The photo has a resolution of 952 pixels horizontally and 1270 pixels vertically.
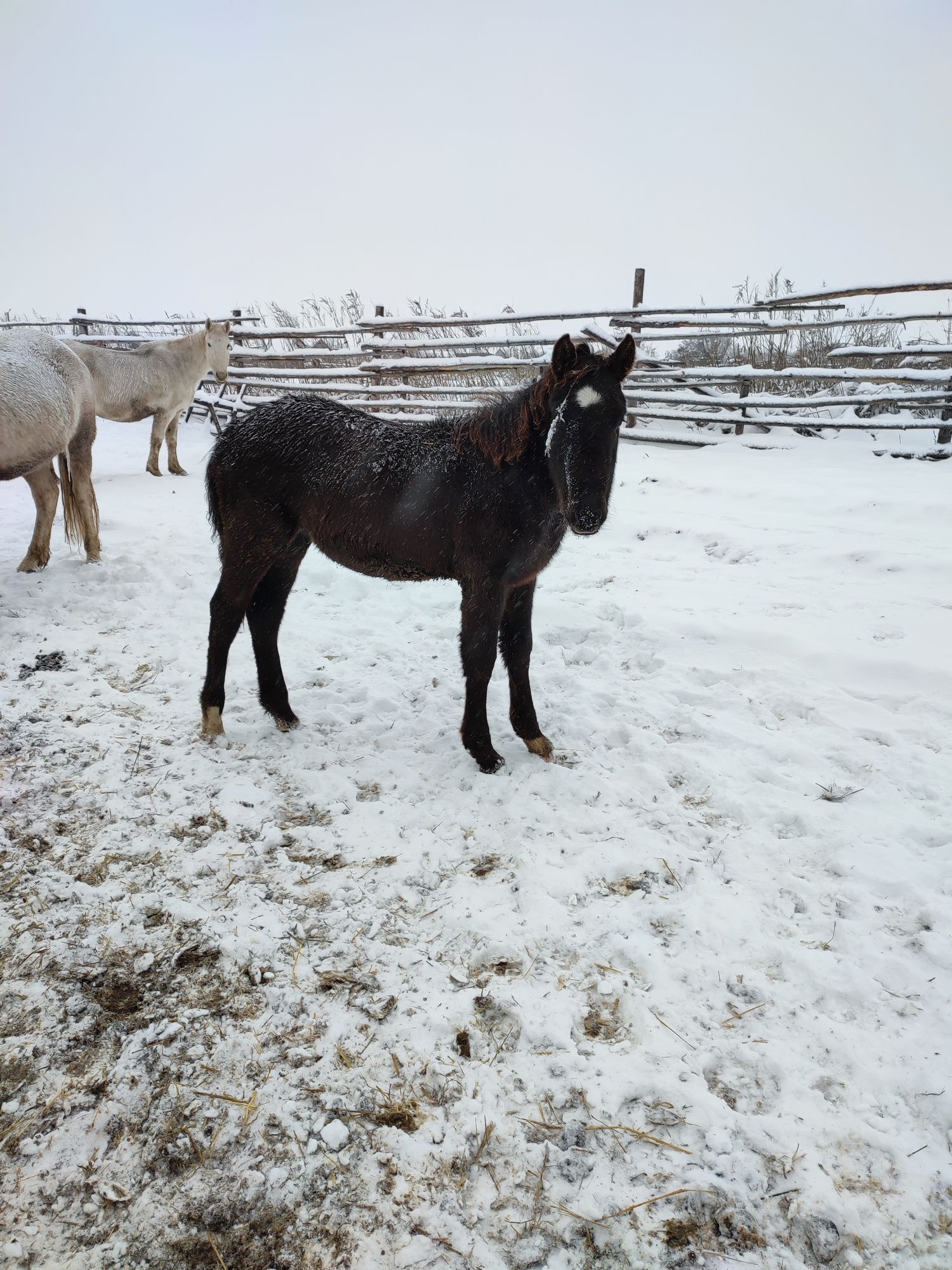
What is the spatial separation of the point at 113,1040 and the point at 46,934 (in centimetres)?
54

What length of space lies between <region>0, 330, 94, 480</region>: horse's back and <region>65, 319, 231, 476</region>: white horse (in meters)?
2.46

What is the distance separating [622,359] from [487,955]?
7.46ft

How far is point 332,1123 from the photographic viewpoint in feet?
4.85

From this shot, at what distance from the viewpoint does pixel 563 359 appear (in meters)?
2.45

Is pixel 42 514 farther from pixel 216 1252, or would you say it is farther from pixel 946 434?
pixel 946 434

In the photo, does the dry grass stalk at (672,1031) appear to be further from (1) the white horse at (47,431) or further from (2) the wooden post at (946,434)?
(2) the wooden post at (946,434)

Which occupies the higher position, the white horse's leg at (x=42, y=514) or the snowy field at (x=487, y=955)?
the white horse's leg at (x=42, y=514)

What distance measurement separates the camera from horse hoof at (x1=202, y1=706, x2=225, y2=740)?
3131 millimetres

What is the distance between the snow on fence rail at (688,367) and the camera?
8.48 metres

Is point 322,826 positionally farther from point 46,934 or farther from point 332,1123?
point 332,1123

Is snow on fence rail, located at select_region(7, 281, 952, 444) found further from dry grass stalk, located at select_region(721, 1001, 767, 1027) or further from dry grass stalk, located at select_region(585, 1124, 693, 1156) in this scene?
dry grass stalk, located at select_region(585, 1124, 693, 1156)

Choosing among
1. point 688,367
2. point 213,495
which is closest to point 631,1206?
point 213,495

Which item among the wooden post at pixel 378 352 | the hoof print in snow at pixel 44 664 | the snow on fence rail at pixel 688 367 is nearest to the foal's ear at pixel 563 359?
the hoof print in snow at pixel 44 664

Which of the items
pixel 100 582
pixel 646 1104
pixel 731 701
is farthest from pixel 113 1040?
pixel 100 582
